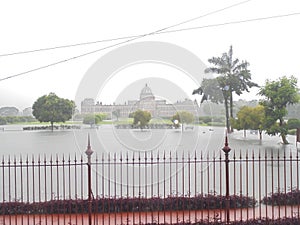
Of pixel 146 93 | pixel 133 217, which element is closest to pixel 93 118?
pixel 146 93

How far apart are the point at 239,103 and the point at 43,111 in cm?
753

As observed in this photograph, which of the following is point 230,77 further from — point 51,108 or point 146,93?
point 51,108

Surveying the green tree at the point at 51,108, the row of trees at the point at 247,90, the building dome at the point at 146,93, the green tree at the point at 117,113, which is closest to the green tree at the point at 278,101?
the row of trees at the point at 247,90

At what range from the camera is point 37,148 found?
10.6 meters

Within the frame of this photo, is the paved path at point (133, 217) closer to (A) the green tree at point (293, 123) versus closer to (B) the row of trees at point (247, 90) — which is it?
(B) the row of trees at point (247, 90)

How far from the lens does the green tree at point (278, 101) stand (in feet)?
35.3

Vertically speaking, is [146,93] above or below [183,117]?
above

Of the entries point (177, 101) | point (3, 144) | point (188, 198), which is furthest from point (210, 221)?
point (3, 144)

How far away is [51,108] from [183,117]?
477 centimetres

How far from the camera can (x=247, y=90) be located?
39.8ft

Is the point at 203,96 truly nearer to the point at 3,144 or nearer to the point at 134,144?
the point at 134,144

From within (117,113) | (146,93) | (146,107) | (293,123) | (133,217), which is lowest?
(133,217)

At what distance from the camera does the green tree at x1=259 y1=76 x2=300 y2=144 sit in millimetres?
10750

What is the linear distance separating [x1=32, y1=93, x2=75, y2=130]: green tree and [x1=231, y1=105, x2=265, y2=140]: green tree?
6.33 m
